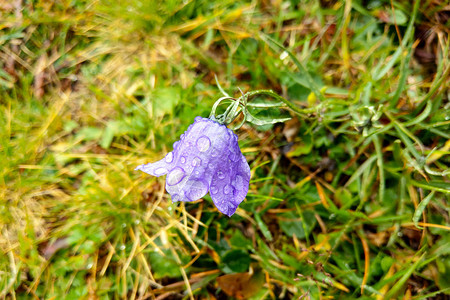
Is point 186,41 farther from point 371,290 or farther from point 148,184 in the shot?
point 371,290

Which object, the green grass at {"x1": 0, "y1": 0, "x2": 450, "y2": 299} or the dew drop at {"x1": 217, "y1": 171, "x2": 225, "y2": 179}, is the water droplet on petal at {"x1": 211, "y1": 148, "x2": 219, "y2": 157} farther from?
the green grass at {"x1": 0, "y1": 0, "x2": 450, "y2": 299}

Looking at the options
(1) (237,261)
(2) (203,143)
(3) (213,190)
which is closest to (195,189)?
(3) (213,190)

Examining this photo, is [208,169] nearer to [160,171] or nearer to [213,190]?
[213,190]

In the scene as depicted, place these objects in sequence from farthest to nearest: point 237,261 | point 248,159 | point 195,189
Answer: point 248,159 → point 237,261 → point 195,189

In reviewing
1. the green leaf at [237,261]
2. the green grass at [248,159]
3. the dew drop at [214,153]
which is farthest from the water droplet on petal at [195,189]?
the green leaf at [237,261]

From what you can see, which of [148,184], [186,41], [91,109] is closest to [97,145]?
[91,109]

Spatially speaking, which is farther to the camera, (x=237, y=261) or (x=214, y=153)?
(x=237, y=261)

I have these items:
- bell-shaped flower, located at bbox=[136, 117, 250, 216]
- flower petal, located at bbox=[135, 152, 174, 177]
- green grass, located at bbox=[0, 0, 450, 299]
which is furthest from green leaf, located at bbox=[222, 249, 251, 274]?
flower petal, located at bbox=[135, 152, 174, 177]
